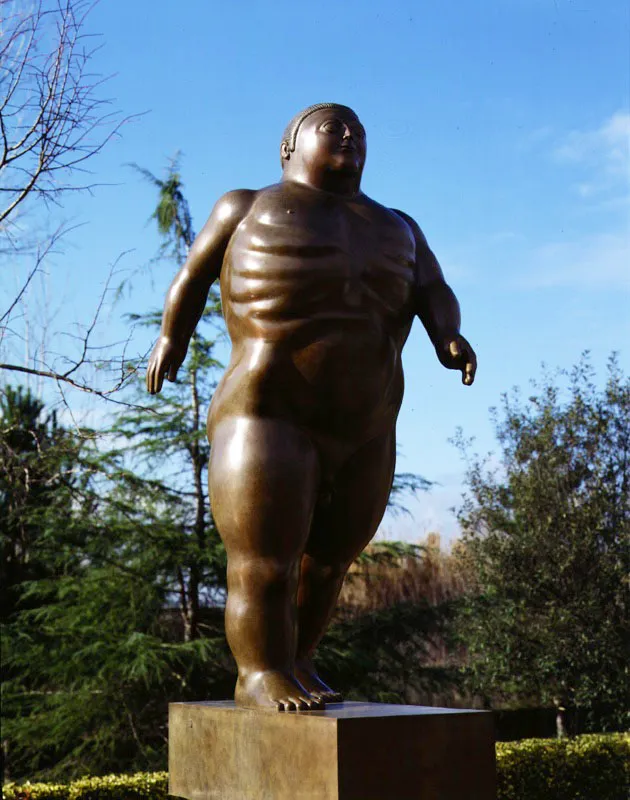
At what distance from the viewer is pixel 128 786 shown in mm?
7234

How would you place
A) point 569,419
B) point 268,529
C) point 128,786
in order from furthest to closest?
point 569,419 → point 128,786 → point 268,529

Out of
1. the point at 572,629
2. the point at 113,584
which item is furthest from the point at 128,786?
the point at 572,629

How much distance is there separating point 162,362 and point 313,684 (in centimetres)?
106

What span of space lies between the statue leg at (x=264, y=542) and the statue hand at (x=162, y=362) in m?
0.39

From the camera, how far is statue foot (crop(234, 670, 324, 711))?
98.9 inches

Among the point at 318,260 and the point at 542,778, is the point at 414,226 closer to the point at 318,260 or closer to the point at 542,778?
the point at 318,260

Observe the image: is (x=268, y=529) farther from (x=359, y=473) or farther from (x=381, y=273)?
(x=381, y=273)

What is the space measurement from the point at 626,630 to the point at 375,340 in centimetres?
792

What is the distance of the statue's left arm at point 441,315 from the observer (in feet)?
9.73

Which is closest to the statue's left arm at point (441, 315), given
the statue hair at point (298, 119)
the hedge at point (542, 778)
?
the statue hair at point (298, 119)

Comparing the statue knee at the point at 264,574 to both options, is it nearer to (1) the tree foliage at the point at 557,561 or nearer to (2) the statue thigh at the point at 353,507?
(2) the statue thigh at the point at 353,507

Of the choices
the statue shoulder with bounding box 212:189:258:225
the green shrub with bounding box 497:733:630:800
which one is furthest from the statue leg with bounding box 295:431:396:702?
the green shrub with bounding box 497:733:630:800

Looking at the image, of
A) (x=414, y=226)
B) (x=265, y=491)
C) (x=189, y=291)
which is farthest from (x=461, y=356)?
(x=189, y=291)

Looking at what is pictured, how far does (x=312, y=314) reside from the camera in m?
2.75
